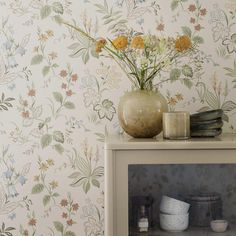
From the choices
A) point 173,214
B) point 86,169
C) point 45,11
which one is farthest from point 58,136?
point 173,214

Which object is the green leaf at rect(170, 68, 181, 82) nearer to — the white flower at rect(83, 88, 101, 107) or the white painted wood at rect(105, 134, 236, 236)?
the white flower at rect(83, 88, 101, 107)

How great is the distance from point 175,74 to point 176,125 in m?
0.40

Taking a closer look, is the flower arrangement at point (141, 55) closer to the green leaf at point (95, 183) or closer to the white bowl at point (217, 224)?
the green leaf at point (95, 183)

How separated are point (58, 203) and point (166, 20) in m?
0.85

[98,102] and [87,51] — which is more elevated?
[87,51]

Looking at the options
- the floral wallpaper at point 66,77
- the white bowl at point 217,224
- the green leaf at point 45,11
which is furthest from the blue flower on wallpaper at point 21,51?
the white bowl at point 217,224

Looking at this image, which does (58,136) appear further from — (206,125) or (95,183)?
(206,125)

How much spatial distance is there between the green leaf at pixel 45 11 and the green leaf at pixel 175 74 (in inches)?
21.5

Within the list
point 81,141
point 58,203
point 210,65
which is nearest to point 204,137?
point 210,65

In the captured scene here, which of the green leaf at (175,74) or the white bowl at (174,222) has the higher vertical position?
the green leaf at (175,74)

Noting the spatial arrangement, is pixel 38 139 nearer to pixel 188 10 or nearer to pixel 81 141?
pixel 81 141

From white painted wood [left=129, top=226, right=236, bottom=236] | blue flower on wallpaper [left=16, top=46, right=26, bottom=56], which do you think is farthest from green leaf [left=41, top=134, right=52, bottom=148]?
white painted wood [left=129, top=226, right=236, bottom=236]

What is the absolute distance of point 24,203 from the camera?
78.0 inches

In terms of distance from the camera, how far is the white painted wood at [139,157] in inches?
62.0
